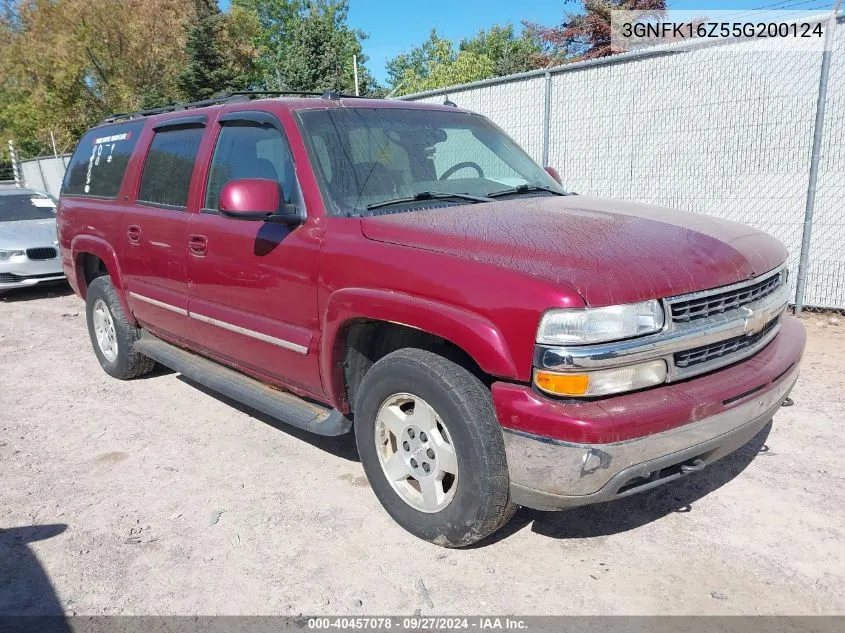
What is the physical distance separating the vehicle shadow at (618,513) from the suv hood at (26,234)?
8946mm

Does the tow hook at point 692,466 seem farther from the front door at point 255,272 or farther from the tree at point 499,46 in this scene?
the tree at point 499,46

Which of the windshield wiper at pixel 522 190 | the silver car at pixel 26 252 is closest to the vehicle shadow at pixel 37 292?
the silver car at pixel 26 252

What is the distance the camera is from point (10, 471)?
3947 millimetres

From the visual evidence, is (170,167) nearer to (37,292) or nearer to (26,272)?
(26,272)

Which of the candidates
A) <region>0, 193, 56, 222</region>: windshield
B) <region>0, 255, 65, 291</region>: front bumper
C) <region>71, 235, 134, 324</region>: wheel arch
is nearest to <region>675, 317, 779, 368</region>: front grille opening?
<region>71, 235, 134, 324</region>: wheel arch

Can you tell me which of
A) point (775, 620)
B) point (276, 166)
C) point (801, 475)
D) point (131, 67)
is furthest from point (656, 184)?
point (131, 67)

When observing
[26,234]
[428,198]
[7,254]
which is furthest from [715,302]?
[26,234]

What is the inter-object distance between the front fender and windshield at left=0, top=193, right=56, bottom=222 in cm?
933

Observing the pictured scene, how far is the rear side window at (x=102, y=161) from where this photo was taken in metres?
5.09

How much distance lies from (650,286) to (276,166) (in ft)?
6.95

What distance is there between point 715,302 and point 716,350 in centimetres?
20

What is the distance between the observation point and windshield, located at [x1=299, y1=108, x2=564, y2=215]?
132 inches

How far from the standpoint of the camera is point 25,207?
1066 cm

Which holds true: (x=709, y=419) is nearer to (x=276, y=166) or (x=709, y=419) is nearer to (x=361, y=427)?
(x=361, y=427)
